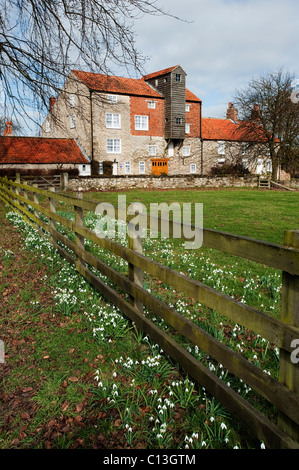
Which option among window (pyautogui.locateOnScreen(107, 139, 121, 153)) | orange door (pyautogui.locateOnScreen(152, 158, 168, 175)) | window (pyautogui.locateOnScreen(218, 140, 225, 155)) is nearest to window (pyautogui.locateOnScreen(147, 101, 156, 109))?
window (pyautogui.locateOnScreen(107, 139, 121, 153))

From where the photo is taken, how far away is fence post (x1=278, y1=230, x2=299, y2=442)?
7.50 feet

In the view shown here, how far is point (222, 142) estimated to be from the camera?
5288cm

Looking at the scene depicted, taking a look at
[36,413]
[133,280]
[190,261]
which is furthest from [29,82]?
[36,413]

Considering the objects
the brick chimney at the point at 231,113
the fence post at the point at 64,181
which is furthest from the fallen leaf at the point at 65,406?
the brick chimney at the point at 231,113

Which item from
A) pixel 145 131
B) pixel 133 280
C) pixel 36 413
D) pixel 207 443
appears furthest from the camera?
pixel 145 131

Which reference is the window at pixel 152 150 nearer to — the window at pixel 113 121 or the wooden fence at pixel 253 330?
the window at pixel 113 121

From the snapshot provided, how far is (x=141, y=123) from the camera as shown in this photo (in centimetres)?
4681

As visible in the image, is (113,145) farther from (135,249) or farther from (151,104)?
(135,249)

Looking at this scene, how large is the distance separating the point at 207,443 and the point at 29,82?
355 inches

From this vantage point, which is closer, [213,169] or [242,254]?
[242,254]

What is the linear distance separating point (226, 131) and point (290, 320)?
56.6 meters

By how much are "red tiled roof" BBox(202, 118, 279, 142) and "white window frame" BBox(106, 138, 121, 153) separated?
13.7 metres

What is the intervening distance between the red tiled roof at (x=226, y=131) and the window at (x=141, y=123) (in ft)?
31.4

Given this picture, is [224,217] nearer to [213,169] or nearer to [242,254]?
[242,254]
